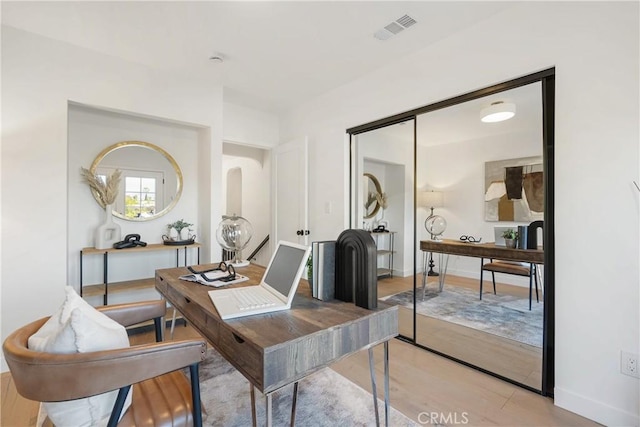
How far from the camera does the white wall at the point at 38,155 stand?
2.29 meters

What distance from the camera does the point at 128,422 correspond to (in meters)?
1.01

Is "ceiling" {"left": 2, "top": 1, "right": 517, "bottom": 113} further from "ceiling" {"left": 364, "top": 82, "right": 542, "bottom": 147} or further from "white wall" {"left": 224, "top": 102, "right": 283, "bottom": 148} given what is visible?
"white wall" {"left": 224, "top": 102, "right": 283, "bottom": 148}

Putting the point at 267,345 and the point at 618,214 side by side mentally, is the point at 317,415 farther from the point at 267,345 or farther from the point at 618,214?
the point at 618,214

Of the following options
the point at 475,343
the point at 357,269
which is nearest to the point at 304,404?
the point at 357,269

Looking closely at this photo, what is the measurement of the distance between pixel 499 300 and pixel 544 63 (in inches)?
70.6

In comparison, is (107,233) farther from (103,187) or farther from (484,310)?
(484,310)

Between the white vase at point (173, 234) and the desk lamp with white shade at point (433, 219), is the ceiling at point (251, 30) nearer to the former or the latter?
the desk lamp with white shade at point (433, 219)

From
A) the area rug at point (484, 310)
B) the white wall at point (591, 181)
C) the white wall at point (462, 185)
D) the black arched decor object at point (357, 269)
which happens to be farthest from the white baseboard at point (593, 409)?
the black arched decor object at point (357, 269)

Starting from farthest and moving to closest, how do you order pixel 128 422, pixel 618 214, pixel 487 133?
pixel 487 133
pixel 618 214
pixel 128 422

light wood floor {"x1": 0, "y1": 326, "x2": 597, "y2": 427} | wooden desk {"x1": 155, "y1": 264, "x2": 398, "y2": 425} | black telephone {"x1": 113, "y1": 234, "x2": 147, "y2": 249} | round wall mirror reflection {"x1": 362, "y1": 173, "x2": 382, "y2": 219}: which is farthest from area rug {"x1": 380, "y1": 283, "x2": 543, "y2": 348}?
black telephone {"x1": 113, "y1": 234, "x2": 147, "y2": 249}

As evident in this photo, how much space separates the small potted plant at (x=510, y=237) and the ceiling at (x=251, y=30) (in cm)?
160

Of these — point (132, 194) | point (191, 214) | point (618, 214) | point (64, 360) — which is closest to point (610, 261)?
point (618, 214)

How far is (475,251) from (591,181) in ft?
3.38

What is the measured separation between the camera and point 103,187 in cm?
302
